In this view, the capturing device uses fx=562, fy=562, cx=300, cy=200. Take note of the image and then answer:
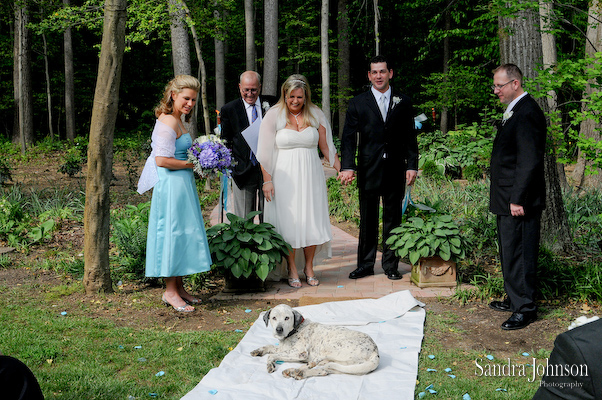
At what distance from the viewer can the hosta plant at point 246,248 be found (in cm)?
536

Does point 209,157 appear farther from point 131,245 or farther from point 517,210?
point 517,210

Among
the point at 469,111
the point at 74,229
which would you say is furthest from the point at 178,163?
the point at 469,111

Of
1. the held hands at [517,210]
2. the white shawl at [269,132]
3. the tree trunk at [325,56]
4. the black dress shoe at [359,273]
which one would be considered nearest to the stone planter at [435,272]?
the black dress shoe at [359,273]

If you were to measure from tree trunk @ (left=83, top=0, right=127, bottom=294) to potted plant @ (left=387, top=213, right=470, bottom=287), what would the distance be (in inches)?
112

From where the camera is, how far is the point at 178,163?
15.8 feet

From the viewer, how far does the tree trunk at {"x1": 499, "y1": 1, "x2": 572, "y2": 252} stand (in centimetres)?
604

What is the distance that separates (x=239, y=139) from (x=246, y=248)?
127 centimetres

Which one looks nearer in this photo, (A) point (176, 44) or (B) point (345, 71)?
(A) point (176, 44)

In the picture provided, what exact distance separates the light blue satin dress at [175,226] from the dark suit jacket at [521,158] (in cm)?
261

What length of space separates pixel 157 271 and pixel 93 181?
1.06m

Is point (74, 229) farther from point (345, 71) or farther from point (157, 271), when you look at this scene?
point (345, 71)

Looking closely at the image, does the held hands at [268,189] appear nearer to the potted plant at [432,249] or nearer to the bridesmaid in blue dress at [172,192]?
the bridesmaid in blue dress at [172,192]

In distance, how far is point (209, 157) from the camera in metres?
4.82

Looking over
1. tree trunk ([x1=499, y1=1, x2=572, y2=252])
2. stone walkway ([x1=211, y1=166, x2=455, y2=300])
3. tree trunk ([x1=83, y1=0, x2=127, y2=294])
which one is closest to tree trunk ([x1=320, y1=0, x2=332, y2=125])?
tree trunk ([x1=499, y1=1, x2=572, y2=252])
